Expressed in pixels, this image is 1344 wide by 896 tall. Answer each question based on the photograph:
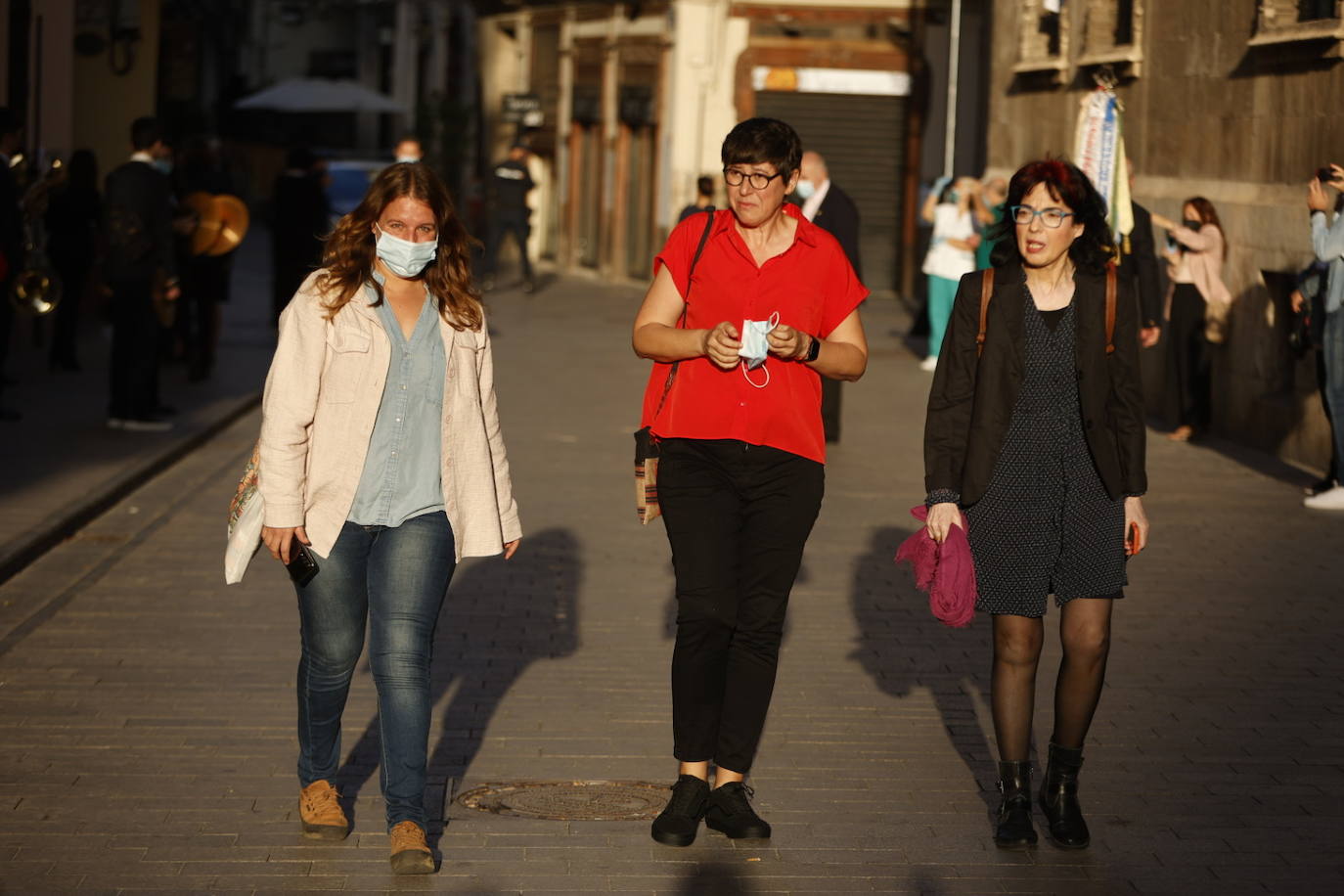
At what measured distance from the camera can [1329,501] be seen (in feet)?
40.9

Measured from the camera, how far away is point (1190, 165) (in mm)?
17125

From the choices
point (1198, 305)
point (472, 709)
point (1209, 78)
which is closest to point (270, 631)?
point (472, 709)

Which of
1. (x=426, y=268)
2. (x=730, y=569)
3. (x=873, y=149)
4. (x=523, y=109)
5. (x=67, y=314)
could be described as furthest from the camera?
(x=523, y=109)

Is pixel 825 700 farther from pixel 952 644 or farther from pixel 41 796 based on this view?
pixel 41 796

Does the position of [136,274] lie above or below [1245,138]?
below

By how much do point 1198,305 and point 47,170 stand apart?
884cm

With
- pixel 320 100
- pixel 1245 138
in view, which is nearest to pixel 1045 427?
pixel 1245 138

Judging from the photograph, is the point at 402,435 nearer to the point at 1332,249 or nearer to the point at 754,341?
the point at 754,341

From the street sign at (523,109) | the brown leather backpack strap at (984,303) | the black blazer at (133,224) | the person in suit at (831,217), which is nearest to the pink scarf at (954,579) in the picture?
the brown leather backpack strap at (984,303)

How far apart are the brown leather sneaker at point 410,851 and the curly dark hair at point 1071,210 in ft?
6.83

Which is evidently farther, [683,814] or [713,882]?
[683,814]

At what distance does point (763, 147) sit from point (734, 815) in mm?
1738

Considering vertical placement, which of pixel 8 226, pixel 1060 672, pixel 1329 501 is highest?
pixel 8 226

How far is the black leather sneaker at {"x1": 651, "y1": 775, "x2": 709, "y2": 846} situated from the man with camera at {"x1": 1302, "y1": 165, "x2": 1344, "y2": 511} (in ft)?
24.2
